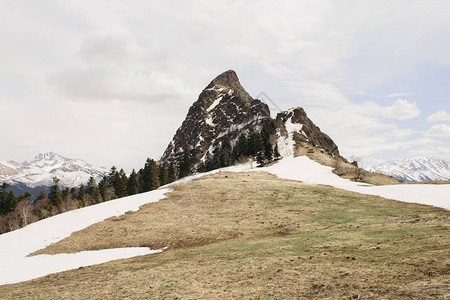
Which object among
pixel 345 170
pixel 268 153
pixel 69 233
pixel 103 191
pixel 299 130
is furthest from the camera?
pixel 299 130

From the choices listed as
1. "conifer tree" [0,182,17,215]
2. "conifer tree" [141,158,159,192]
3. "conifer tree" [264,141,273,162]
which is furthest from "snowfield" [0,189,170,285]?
"conifer tree" [264,141,273,162]

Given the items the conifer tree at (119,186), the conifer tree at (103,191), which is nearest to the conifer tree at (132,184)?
the conifer tree at (119,186)

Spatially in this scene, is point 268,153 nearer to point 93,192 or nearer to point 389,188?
point 389,188

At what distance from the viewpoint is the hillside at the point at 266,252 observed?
31.4 ft

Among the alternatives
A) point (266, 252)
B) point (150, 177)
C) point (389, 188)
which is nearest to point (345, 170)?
point (389, 188)

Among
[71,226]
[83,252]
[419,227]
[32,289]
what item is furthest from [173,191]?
[419,227]

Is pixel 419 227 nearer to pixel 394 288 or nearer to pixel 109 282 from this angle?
pixel 394 288

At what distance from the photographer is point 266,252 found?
1606cm

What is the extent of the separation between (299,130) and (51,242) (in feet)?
405

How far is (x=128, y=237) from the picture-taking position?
2655cm

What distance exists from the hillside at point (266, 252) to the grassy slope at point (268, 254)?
54mm

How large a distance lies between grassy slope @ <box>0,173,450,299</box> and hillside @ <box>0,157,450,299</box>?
2.1 inches

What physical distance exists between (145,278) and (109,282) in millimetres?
2192

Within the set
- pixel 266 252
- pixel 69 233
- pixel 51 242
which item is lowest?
pixel 266 252
